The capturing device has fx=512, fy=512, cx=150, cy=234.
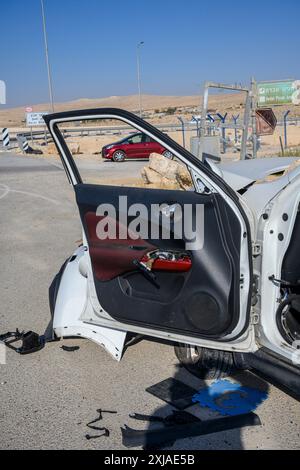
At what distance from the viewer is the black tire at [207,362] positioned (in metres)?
3.64

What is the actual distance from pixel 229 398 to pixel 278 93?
465 inches

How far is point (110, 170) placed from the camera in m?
19.8

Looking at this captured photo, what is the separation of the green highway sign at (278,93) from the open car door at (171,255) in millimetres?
11162

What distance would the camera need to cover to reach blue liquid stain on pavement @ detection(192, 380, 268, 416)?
341 centimetres

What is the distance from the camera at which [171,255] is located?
3.27m

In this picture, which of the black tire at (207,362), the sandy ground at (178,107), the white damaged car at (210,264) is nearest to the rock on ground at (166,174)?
the black tire at (207,362)

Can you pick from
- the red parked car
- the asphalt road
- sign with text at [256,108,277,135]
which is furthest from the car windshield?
the asphalt road

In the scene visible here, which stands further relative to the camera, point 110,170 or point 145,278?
point 110,170

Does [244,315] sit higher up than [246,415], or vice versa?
[244,315]

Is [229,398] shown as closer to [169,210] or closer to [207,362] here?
[207,362]
